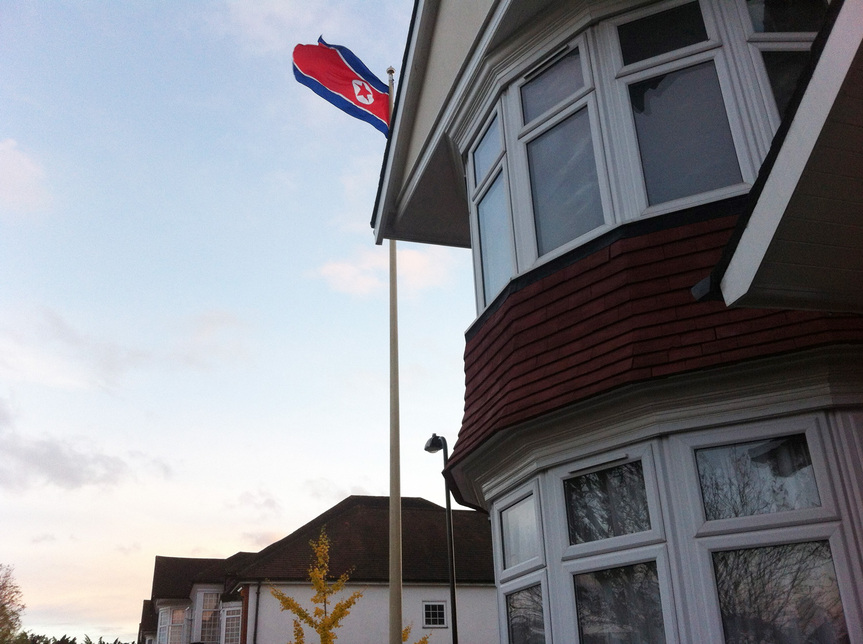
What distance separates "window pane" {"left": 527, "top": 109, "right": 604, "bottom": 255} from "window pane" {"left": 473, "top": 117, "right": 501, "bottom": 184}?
0.78 metres

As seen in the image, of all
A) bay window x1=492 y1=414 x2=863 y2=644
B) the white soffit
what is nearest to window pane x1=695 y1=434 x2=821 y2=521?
bay window x1=492 y1=414 x2=863 y2=644

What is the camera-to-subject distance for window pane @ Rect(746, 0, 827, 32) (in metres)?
6.30

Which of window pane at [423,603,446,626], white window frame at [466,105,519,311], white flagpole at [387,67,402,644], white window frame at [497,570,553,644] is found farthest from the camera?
window pane at [423,603,446,626]

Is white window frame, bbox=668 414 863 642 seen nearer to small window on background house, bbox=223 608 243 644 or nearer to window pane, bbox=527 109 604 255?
window pane, bbox=527 109 604 255

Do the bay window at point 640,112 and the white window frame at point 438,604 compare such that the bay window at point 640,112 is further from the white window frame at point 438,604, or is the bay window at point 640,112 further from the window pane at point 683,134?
the white window frame at point 438,604

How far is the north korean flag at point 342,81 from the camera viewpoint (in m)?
15.4

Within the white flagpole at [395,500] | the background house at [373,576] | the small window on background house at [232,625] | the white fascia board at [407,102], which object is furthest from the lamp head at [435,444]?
the small window on background house at [232,625]

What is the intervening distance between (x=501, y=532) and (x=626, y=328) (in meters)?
2.27

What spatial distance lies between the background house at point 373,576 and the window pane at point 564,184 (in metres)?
28.4

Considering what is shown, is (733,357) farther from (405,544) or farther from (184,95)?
(405,544)

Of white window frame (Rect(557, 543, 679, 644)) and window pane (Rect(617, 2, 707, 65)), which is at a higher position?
window pane (Rect(617, 2, 707, 65))

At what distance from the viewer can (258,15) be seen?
14961 mm

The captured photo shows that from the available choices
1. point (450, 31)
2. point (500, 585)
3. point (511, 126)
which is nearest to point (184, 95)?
point (450, 31)

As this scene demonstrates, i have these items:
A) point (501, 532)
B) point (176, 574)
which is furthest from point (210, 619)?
point (501, 532)
